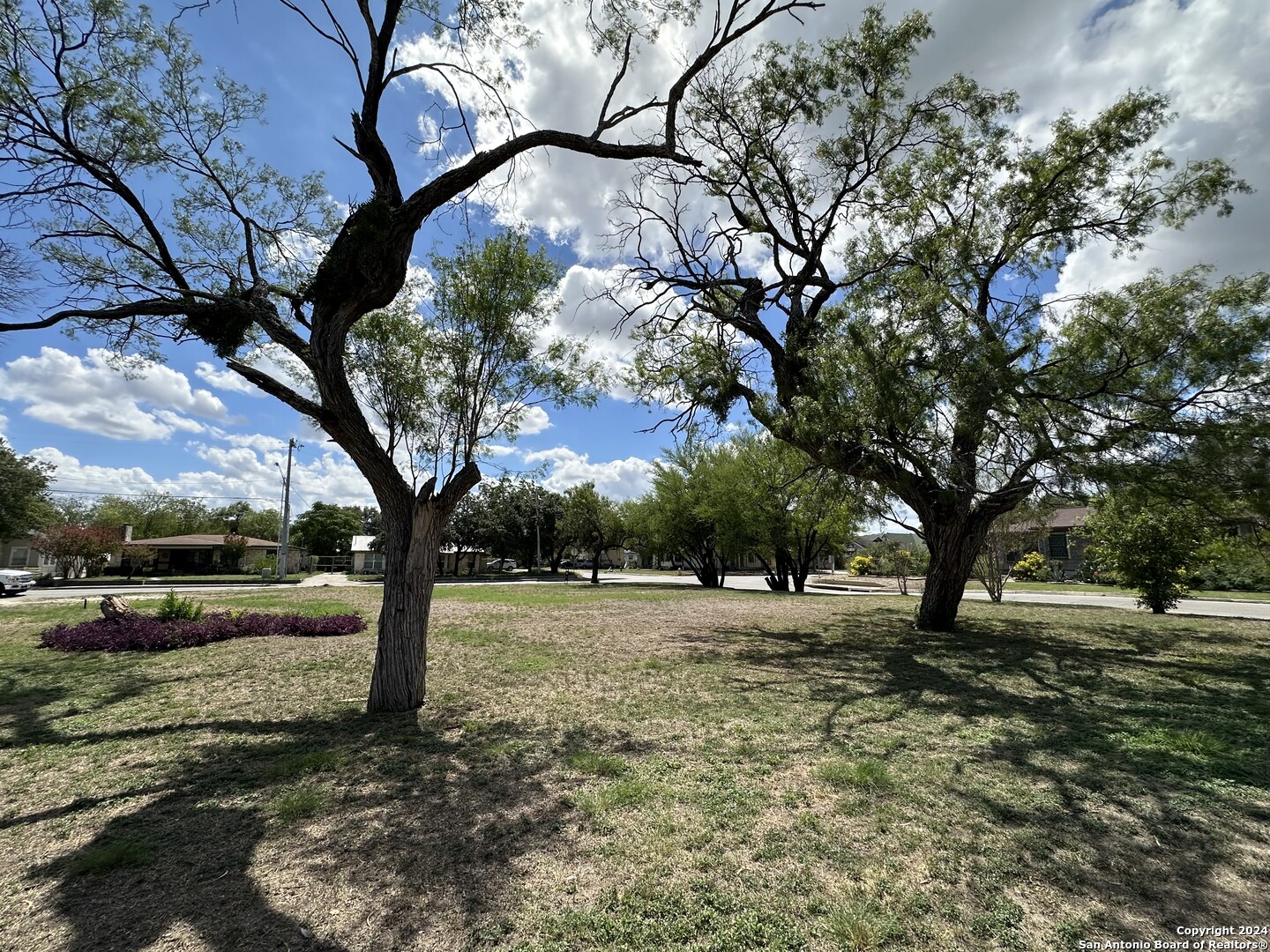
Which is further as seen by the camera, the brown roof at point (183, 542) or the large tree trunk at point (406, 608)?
the brown roof at point (183, 542)

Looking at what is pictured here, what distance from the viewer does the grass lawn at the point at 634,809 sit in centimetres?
249

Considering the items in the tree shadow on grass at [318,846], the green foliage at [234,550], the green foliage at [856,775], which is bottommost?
the tree shadow on grass at [318,846]

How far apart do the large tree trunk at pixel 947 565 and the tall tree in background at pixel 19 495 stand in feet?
140

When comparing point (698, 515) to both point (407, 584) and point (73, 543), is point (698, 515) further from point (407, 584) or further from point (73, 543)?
point (73, 543)

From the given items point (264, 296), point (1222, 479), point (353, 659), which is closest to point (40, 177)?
point (264, 296)

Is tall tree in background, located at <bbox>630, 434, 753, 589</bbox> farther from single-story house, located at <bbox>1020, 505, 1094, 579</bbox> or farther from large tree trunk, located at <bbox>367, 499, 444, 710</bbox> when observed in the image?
single-story house, located at <bbox>1020, 505, 1094, 579</bbox>

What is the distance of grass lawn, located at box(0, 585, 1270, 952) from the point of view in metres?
2.49

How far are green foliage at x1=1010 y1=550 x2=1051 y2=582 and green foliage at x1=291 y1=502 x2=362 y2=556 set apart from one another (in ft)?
208

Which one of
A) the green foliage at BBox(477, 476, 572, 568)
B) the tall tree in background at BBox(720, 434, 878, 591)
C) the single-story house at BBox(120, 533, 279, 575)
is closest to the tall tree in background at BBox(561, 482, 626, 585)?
the green foliage at BBox(477, 476, 572, 568)

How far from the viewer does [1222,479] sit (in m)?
7.25

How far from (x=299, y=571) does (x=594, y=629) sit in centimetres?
4436

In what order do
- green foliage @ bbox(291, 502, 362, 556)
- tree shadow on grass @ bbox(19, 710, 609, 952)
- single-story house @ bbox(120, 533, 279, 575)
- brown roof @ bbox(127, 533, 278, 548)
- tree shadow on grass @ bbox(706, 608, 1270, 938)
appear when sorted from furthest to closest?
green foliage @ bbox(291, 502, 362, 556) → single-story house @ bbox(120, 533, 279, 575) → brown roof @ bbox(127, 533, 278, 548) → tree shadow on grass @ bbox(706, 608, 1270, 938) → tree shadow on grass @ bbox(19, 710, 609, 952)

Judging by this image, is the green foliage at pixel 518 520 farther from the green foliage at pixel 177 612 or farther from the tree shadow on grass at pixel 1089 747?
the tree shadow on grass at pixel 1089 747

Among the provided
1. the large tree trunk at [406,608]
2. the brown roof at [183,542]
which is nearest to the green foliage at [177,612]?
the large tree trunk at [406,608]
